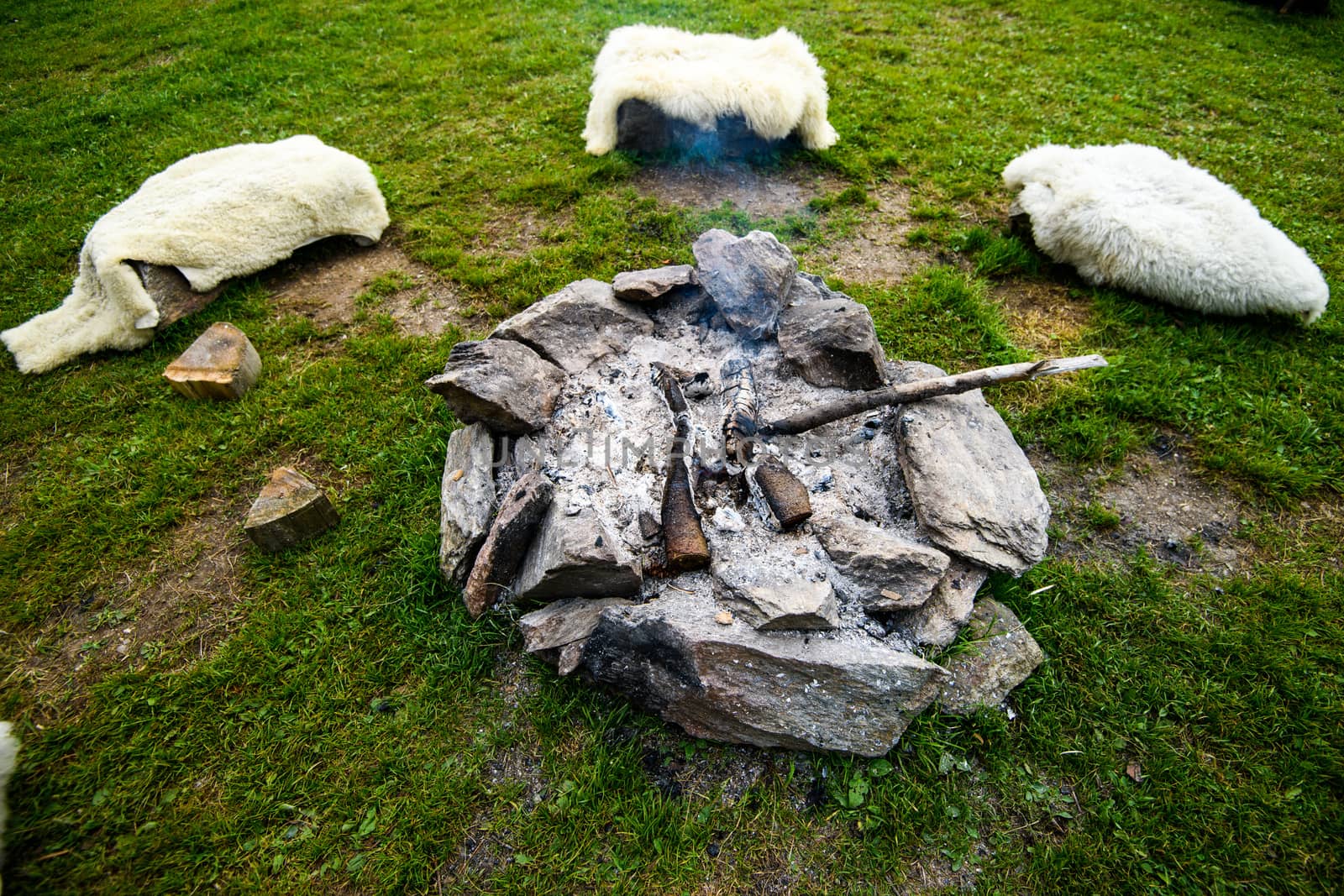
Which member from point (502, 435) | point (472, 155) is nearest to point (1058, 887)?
point (502, 435)

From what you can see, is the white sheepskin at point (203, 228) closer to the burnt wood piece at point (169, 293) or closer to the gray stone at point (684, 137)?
the burnt wood piece at point (169, 293)

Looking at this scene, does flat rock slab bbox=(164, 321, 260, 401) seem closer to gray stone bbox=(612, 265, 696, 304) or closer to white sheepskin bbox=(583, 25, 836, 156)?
gray stone bbox=(612, 265, 696, 304)

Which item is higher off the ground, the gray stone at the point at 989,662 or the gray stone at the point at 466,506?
the gray stone at the point at 466,506

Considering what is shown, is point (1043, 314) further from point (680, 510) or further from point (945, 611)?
point (680, 510)

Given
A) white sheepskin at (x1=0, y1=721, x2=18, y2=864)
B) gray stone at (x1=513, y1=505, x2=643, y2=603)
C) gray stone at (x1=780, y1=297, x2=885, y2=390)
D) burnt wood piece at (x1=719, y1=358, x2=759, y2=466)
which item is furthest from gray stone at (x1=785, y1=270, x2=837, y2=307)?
white sheepskin at (x1=0, y1=721, x2=18, y2=864)

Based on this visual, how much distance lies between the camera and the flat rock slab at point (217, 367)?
3.62 m

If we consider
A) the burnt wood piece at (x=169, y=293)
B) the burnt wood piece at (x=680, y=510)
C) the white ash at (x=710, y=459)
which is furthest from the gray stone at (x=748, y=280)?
the burnt wood piece at (x=169, y=293)

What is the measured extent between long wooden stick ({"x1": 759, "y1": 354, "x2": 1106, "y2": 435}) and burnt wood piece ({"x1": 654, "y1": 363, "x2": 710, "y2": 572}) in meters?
0.50

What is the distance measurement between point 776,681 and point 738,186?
4313 millimetres

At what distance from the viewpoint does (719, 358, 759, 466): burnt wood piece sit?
2.87 metres

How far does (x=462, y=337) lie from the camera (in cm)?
404

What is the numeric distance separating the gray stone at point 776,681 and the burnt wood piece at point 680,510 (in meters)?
0.29

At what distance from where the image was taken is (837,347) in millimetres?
2959

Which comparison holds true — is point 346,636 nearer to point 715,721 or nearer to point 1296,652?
point 715,721
